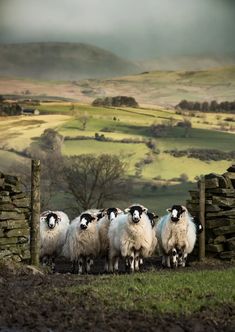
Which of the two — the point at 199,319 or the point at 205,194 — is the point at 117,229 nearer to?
the point at 205,194

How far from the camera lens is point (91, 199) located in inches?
1879

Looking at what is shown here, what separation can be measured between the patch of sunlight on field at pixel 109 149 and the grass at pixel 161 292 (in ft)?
116

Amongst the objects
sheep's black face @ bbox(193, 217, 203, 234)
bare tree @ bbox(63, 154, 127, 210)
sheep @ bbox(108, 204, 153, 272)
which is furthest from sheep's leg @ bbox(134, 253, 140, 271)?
bare tree @ bbox(63, 154, 127, 210)

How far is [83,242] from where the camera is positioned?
2098 cm

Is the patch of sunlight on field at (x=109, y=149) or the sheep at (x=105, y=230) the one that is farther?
the patch of sunlight on field at (x=109, y=149)

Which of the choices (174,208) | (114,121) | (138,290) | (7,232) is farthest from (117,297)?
(114,121)

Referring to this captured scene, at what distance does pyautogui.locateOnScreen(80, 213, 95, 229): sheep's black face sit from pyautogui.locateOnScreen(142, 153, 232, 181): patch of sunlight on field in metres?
29.0

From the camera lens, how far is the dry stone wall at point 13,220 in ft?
62.9

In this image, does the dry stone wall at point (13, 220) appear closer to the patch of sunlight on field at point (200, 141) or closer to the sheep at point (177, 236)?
the sheep at point (177, 236)

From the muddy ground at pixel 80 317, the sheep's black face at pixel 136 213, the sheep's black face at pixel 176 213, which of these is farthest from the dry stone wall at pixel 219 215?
the muddy ground at pixel 80 317

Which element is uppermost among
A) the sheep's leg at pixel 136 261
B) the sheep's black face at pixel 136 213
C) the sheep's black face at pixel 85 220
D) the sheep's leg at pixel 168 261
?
the sheep's black face at pixel 136 213

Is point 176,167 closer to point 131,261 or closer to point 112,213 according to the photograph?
point 112,213

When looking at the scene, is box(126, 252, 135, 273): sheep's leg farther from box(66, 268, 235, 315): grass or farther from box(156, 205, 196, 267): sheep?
box(66, 268, 235, 315): grass

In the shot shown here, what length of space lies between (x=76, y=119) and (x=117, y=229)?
33.3 meters
